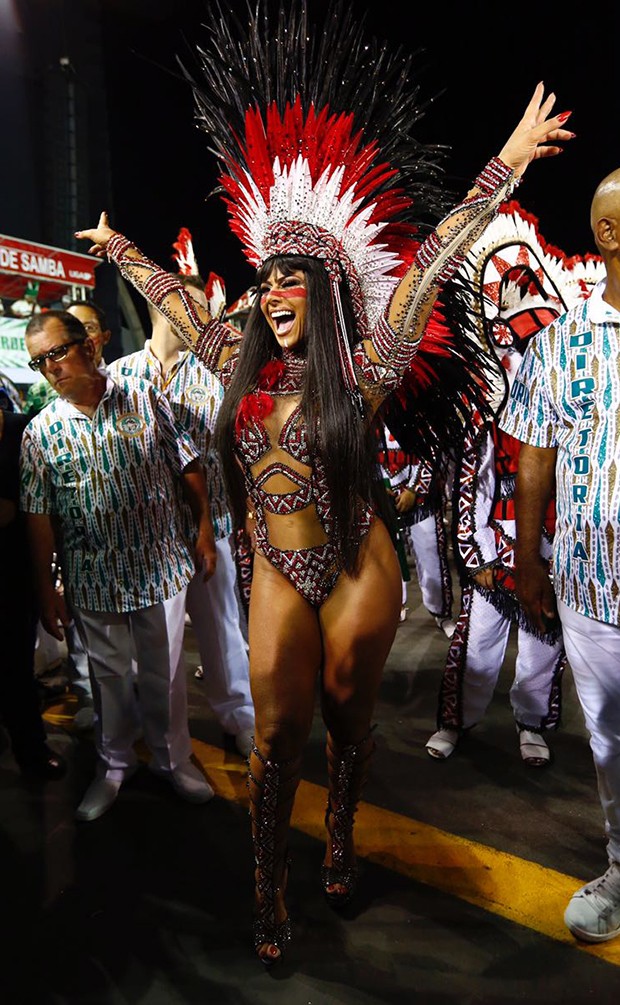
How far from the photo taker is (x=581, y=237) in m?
6.37

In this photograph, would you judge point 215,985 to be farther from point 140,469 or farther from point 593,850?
point 140,469

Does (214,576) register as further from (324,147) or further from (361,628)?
(324,147)

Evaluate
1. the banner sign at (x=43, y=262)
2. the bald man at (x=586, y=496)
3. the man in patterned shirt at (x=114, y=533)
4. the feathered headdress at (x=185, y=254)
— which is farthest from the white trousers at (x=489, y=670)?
the banner sign at (x=43, y=262)

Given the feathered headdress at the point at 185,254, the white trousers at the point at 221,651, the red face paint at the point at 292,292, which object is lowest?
the white trousers at the point at 221,651

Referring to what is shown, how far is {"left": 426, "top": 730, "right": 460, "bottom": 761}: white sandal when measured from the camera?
2988mm

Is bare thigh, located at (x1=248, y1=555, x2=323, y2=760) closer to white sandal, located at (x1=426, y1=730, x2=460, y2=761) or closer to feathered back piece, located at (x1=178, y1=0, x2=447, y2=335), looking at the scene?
feathered back piece, located at (x1=178, y1=0, x2=447, y2=335)

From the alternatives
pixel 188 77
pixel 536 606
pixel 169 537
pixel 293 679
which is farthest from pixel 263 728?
pixel 188 77

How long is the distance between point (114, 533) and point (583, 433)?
1.70 meters

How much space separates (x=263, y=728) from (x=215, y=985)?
74 centimetres

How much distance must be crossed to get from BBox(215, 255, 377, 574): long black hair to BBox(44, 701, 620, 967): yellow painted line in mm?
1201

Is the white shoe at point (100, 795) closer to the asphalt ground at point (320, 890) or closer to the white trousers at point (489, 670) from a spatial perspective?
the asphalt ground at point (320, 890)

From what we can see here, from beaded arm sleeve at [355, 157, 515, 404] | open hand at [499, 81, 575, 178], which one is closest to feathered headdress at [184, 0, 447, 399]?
beaded arm sleeve at [355, 157, 515, 404]

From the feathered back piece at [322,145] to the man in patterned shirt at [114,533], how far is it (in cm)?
90

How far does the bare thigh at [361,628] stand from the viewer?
1818 millimetres
